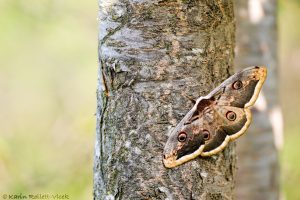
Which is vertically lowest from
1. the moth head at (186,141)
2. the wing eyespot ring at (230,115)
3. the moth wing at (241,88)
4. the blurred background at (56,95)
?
the blurred background at (56,95)

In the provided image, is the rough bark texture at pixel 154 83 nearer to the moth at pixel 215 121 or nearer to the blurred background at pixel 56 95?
the moth at pixel 215 121

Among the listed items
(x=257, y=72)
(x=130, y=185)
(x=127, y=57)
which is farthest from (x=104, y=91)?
(x=257, y=72)

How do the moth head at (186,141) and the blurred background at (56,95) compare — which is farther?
the blurred background at (56,95)

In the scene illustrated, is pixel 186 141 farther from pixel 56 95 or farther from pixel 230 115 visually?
pixel 56 95

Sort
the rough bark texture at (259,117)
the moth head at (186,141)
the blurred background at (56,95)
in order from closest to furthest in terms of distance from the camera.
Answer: the moth head at (186,141) → the rough bark texture at (259,117) → the blurred background at (56,95)

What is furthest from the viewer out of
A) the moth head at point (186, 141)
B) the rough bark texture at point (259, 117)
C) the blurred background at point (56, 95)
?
the blurred background at point (56, 95)

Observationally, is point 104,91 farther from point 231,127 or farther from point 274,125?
point 274,125

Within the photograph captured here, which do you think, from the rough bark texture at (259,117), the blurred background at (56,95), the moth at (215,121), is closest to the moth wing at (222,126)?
the moth at (215,121)

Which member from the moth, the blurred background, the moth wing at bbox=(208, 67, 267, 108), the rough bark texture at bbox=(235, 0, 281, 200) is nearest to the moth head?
the moth
